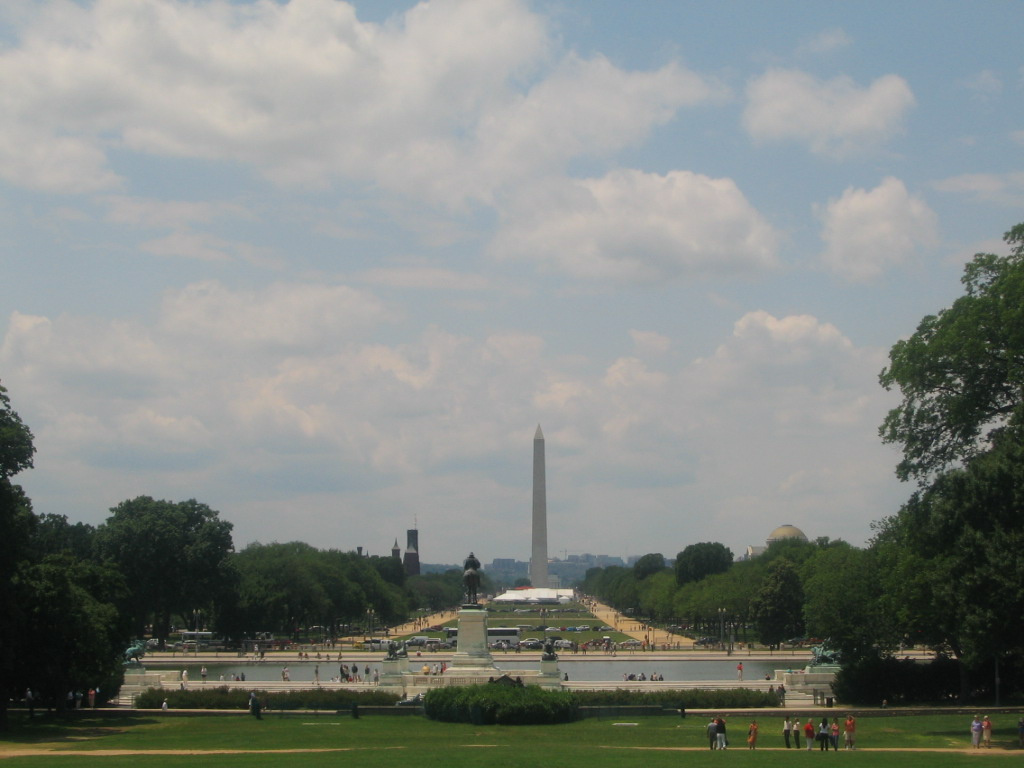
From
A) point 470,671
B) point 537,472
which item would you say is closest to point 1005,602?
point 470,671

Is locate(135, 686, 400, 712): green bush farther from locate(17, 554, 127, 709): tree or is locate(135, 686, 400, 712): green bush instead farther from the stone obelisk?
the stone obelisk

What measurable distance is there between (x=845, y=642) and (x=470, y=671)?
54.9 feet

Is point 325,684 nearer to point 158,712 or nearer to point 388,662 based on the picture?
point 388,662

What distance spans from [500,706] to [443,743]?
19.8 ft

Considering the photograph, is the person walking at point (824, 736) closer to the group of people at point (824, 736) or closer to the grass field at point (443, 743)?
the group of people at point (824, 736)

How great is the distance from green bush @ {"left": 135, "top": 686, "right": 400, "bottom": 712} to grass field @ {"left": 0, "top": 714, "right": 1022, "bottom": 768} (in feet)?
8.97

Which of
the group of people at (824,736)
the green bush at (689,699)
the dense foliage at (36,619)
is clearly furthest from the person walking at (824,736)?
the dense foliage at (36,619)

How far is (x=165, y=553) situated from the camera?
91375 millimetres

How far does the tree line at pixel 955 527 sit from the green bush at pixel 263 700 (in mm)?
19172

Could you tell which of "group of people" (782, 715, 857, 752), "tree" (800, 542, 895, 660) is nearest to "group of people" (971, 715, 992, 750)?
"group of people" (782, 715, 857, 752)

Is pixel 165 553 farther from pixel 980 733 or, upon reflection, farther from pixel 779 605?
pixel 980 733

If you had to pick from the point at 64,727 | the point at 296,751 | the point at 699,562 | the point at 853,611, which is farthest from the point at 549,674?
the point at 699,562

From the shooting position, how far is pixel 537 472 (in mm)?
160125

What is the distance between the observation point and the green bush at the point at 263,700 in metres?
46.7
